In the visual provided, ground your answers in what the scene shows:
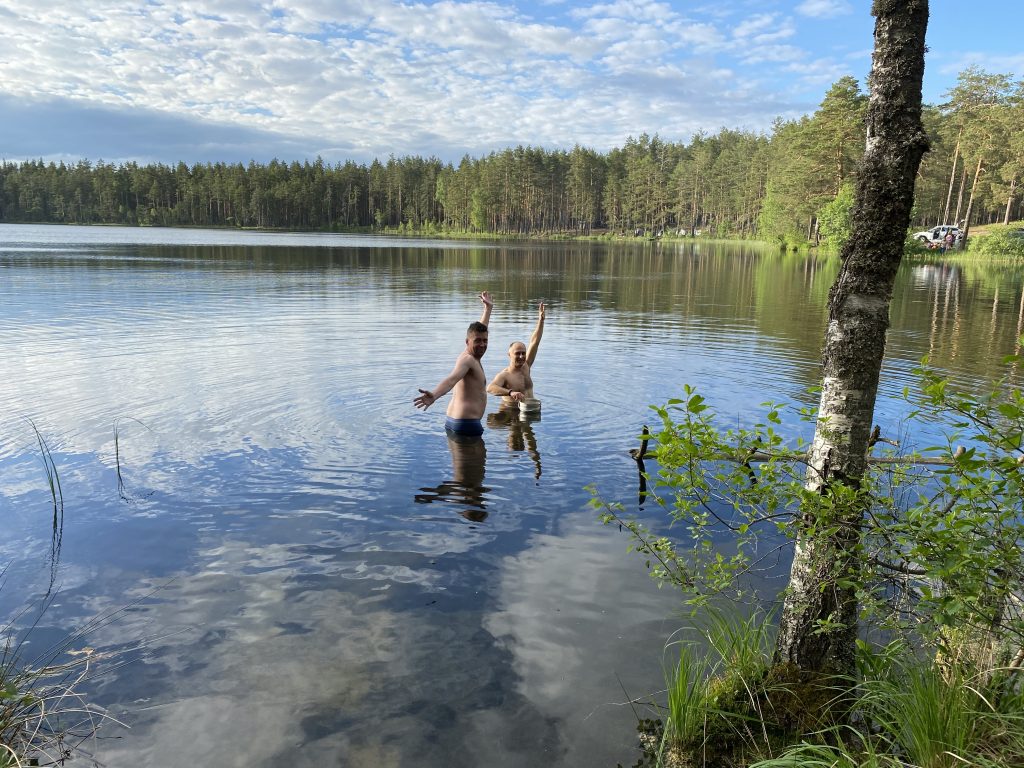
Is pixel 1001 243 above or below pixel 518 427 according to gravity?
above

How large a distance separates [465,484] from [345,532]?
6.82ft

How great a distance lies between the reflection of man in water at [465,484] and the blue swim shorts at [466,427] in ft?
0.37

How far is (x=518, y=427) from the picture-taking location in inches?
484

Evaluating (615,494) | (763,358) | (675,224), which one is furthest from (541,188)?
(615,494)

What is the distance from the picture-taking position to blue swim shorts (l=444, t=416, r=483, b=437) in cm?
1131

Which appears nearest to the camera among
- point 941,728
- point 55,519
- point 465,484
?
point 941,728

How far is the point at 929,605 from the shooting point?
3.43 metres

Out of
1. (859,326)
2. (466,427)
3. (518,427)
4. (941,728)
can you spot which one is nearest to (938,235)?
(518,427)

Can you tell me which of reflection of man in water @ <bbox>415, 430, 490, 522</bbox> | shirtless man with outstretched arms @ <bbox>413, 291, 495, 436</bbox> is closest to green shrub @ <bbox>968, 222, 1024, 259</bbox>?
shirtless man with outstretched arms @ <bbox>413, 291, 495, 436</bbox>

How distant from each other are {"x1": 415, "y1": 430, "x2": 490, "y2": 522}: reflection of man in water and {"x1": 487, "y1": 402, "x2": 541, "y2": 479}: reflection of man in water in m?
0.65

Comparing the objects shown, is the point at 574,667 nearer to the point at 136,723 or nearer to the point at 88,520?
the point at 136,723

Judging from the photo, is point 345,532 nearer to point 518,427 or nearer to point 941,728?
point 518,427

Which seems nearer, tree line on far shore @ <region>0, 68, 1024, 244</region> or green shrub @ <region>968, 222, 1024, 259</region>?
green shrub @ <region>968, 222, 1024, 259</region>

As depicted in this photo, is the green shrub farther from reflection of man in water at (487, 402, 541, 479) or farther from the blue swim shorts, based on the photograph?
the blue swim shorts
